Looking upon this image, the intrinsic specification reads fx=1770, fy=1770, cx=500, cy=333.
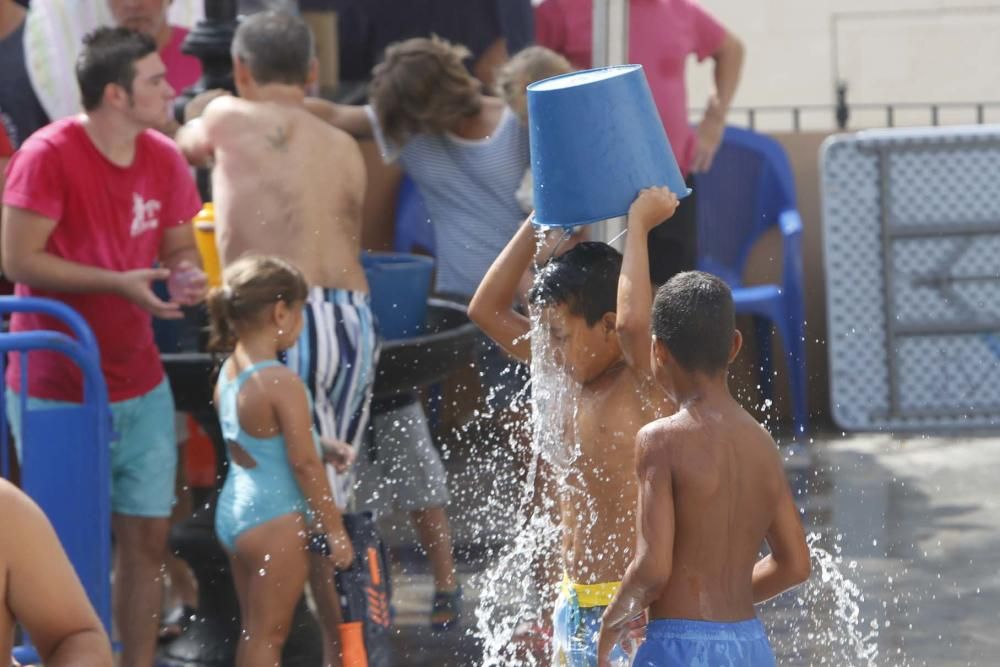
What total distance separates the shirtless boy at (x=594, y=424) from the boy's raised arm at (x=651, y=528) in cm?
37

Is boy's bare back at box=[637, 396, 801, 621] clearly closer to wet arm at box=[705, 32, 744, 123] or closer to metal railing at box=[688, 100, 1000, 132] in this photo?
wet arm at box=[705, 32, 744, 123]

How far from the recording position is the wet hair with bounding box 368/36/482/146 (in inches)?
221

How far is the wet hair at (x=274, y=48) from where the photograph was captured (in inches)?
195

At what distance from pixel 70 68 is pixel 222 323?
1758 mm

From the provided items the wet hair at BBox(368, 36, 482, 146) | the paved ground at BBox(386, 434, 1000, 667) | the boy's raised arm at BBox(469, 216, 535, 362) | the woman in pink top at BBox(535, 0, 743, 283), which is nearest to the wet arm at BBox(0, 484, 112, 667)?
the boy's raised arm at BBox(469, 216, 535, 362)

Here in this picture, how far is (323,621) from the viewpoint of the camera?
4.48m

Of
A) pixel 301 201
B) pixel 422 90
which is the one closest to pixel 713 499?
pixel 301 201

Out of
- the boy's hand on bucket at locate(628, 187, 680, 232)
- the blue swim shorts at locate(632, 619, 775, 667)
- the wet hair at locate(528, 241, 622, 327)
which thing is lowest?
the blue swim shorts at locate(632, 619, 775, 667)

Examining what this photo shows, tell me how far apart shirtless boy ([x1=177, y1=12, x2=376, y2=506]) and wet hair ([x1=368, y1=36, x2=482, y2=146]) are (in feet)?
1.95

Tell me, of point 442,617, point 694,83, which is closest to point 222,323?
point 442,617

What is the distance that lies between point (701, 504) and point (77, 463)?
208cm

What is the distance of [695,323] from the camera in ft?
9.16

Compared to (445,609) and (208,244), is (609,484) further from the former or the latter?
(208,244)

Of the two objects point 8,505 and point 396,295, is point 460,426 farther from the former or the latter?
point 8,505
